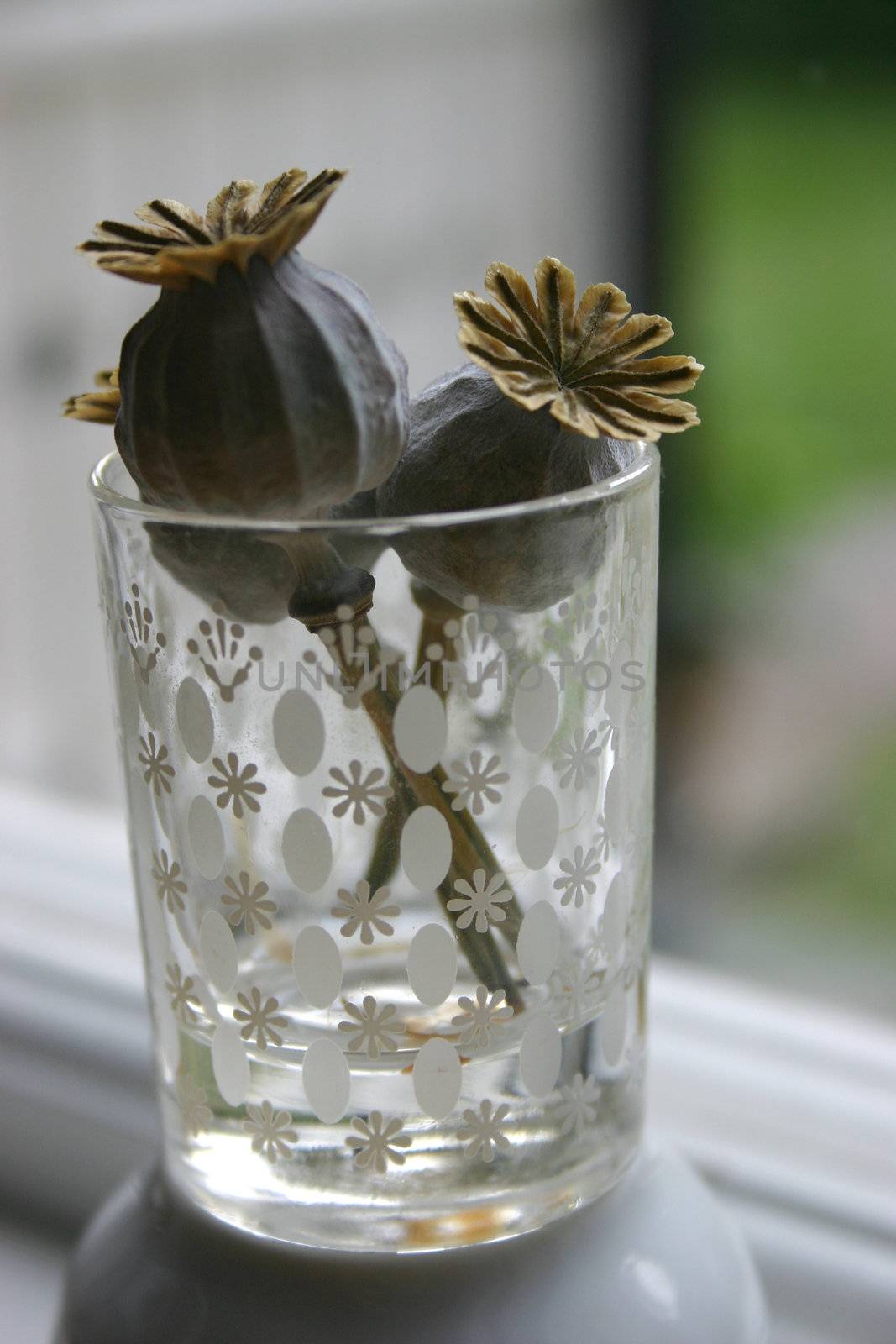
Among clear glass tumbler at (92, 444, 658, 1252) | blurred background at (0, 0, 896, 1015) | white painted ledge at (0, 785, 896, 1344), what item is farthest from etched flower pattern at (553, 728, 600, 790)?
blurred background at (0, 0, 896, 1015)

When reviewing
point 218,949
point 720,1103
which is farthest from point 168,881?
point 720,1103

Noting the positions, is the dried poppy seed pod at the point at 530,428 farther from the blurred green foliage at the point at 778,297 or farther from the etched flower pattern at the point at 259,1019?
the blurred green foliage at the point at 778,297

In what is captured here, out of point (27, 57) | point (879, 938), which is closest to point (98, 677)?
point (27, 57)

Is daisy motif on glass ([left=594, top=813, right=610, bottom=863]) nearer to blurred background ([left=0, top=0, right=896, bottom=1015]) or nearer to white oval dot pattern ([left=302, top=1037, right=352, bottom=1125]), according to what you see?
white oval dot pattern ([left=302, top=1037, right=352, bottom=1125])

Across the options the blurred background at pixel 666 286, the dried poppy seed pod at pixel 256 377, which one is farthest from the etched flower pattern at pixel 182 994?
the blurred background at pixel 666 286

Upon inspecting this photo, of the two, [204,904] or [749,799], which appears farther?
[749,799]

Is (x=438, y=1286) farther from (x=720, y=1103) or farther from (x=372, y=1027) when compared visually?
(x=720, y=1103)

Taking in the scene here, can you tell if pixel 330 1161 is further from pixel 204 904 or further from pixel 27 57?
pixel 27 57
